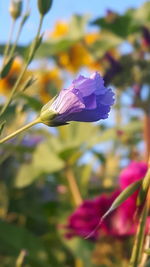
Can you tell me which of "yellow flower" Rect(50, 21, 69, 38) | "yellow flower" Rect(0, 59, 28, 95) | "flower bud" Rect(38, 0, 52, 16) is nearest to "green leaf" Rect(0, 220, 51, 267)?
"flower bud" Rect(38, 0, 52, 16)

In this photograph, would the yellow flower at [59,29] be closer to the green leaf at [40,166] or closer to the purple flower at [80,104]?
the green leaf at [40,166]

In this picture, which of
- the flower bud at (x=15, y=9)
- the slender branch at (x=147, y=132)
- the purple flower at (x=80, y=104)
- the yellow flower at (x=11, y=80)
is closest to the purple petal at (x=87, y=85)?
the purple flower at (x=80, y=104)

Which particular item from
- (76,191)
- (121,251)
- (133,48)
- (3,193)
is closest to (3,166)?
(3,193)

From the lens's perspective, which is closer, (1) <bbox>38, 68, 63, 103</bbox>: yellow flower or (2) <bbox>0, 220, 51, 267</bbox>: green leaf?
(2) <bbox>0, 220, 51, 267</bbox>: green leaf

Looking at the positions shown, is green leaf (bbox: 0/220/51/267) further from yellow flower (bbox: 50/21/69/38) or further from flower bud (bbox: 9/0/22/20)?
yellow flower (bbox: 50/21/69/38)

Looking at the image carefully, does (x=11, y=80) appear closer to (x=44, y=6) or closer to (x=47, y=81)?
(x=47, y=81)

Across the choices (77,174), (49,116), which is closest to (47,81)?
(77,174)

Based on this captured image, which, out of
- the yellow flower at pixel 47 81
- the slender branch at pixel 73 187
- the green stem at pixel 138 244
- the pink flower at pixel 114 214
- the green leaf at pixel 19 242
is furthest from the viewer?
the yellow flower at pixel 47 81
